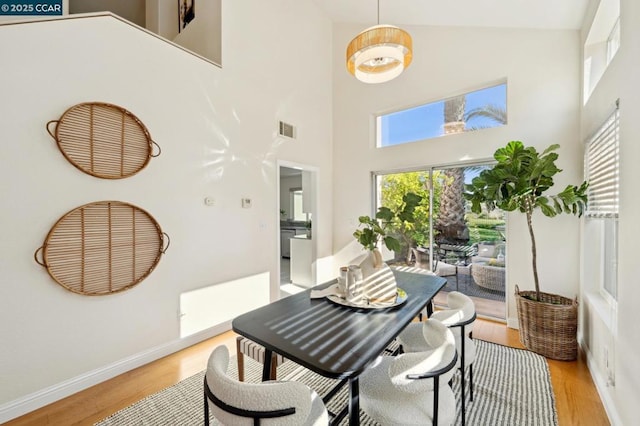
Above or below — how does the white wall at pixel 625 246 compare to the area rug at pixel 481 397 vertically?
above

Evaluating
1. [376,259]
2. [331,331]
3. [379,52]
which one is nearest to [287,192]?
[379,52]

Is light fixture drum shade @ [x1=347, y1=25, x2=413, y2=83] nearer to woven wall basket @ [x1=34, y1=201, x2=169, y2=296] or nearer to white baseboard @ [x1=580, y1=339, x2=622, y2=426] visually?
woven wall basket @ [x1=34, y1=201, x2=169, y2=296]

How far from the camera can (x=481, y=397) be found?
2.01 meters

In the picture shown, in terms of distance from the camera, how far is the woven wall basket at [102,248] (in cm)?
206

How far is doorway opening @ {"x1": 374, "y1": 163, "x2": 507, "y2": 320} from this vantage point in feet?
11.2

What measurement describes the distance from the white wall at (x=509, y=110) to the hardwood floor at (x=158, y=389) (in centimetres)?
103

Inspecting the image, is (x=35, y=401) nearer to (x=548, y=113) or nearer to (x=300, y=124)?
(x=300, y=124)

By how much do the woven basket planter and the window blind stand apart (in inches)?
34.4

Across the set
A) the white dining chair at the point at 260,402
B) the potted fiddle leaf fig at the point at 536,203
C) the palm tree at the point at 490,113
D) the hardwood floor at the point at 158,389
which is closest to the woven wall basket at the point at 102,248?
the hardwood floor at the point at 158,389

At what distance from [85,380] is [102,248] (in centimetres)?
103

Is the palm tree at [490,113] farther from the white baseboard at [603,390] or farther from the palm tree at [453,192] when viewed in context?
the white baseboard at [603,390]

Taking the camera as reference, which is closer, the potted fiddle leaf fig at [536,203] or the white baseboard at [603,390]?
the white baseboard at [603,390]

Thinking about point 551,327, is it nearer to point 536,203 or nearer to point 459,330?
point 536,203

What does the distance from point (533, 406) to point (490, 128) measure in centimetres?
283
